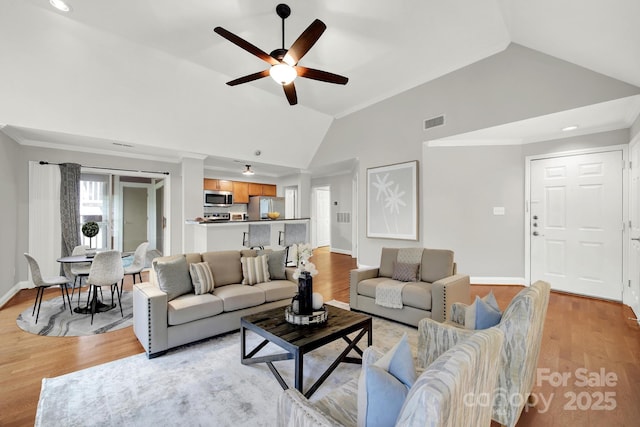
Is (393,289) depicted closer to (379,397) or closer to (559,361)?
(559,361)

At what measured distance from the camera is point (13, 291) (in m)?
4.27

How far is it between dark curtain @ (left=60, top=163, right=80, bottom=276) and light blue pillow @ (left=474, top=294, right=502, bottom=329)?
603 cm

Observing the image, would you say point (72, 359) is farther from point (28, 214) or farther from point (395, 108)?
point (395, 108)

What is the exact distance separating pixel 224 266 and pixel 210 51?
2.83 meters

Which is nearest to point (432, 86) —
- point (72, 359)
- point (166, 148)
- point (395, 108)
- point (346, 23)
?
point (395, 108)

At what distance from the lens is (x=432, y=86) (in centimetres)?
460

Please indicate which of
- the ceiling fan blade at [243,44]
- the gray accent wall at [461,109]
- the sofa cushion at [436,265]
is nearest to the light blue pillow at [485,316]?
the sofa cushion at [436,265]

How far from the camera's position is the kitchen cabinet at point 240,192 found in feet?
26.2

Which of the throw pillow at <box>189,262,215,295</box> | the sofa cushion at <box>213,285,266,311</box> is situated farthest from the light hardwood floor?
the sofa cushion at <box>213,285,266,311</box>

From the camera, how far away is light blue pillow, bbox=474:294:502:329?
176 cm

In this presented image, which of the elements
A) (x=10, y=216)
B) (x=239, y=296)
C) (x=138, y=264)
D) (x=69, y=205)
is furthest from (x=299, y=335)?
(x=69, y=205)

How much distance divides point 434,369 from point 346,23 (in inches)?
139

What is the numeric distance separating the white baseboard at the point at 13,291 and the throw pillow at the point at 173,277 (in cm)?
294

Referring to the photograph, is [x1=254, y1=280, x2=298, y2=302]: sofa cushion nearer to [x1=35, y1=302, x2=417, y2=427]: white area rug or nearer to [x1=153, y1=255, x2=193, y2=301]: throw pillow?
[x1=35, y1=302, x2=417, y2=427]: white area rug
